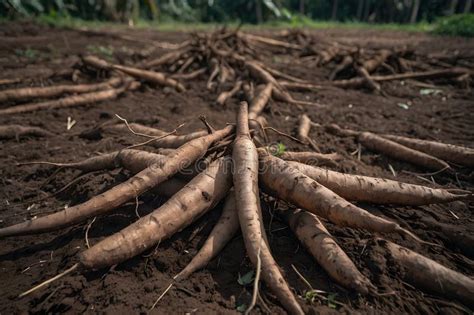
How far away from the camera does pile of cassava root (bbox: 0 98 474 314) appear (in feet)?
5.72

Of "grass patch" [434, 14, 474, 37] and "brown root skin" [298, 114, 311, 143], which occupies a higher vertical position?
"grass patch" [434, 14, 474, 37]

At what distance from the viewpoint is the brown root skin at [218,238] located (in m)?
1.85

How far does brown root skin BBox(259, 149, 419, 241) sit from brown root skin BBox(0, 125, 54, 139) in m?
2.96

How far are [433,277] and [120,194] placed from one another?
2.02 m

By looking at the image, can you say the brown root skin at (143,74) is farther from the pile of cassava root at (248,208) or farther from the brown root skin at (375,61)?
the brown root skin at (375,61)

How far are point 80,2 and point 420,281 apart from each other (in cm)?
2066

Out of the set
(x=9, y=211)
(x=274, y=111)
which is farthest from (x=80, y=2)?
(x=9, y=211)

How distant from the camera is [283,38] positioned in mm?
11719

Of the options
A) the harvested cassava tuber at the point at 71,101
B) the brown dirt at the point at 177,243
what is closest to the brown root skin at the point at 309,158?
the brown dirt at the point at 177,243

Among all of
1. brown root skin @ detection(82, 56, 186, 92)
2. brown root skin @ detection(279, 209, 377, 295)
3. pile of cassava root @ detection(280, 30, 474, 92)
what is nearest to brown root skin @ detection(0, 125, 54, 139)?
brown root skin @ detection(82, 56, 186, 92)

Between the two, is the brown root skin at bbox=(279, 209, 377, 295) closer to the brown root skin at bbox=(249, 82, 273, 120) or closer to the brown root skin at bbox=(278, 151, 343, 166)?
the brown root skin at bbox=(278, 151, 343, 166)

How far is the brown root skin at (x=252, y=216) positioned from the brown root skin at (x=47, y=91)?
3.54 m

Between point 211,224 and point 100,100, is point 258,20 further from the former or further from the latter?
point 211,224

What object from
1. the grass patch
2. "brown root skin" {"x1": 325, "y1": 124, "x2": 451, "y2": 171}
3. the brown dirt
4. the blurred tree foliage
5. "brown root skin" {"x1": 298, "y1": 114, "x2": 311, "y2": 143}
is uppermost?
the blurred tree foliage
